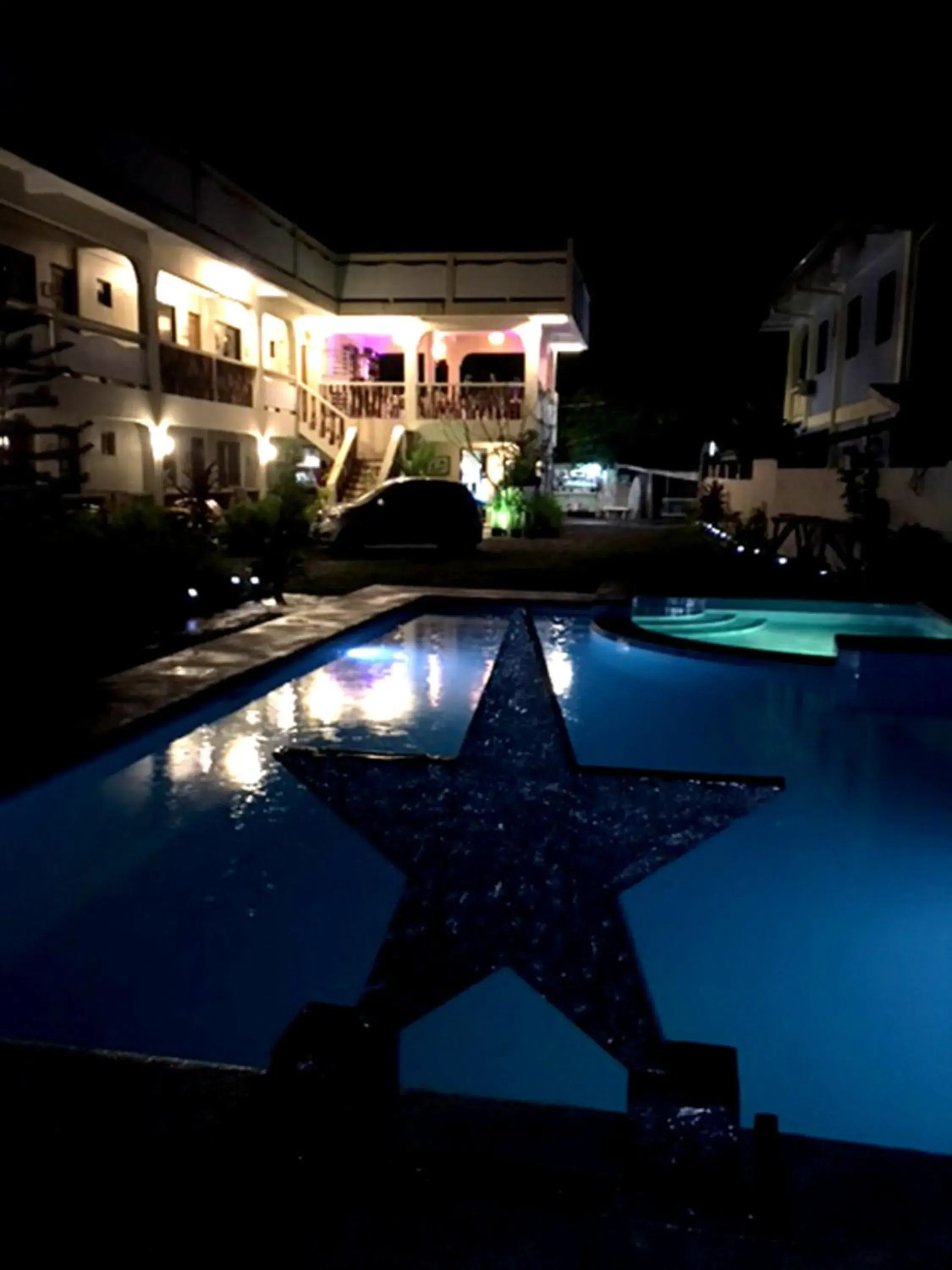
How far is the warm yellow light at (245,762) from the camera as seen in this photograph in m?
6.52

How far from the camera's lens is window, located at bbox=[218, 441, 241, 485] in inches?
892

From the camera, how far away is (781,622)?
12578 mm

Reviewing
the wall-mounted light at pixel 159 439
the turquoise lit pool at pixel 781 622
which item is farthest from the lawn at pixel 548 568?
the wall-mounted light at pixel 159 439

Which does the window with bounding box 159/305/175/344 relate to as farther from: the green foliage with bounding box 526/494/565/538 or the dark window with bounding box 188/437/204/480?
the green foliage with bounding box 526/494/565/538

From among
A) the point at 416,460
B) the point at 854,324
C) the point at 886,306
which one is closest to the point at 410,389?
the point at 416,460

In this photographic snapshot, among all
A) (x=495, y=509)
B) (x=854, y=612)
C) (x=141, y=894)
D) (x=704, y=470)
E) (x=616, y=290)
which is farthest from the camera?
(x=616, y=290)

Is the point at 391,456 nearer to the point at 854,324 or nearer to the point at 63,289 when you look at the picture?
the point at 63,289

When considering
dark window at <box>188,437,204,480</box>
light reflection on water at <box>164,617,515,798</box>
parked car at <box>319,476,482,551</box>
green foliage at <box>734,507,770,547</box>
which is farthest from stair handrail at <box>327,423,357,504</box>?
light reflection on water at <box>164,617,515,798</box>

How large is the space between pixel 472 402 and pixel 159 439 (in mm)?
10638

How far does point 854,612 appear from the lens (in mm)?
12062

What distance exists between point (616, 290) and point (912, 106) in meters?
30.4

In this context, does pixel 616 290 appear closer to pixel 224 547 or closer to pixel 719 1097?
pixel 224 547

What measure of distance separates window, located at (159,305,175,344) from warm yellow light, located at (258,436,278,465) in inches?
108

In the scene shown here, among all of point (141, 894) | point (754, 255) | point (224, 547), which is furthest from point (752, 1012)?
point (754, 255)
